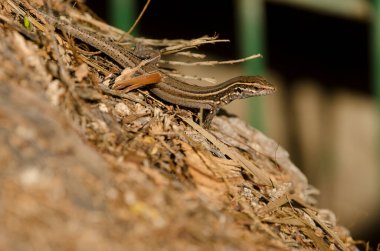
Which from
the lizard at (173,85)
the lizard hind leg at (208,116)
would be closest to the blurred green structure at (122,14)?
the lizard at (173,85)

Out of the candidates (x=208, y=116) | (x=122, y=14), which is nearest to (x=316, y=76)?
(x=122, y=14)

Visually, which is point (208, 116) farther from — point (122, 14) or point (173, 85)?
point (122, 14)

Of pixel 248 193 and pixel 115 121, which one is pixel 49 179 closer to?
pixel 115 121

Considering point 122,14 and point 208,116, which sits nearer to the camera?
point 208,116

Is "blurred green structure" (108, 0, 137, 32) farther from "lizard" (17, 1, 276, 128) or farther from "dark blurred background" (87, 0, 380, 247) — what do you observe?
"lizard" (17, 1, 276, 128)

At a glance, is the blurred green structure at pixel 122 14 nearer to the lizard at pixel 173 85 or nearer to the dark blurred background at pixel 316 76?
the dark blurred background at pixel 316 76

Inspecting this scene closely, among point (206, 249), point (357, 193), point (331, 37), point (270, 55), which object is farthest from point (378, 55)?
point (206, 249)
